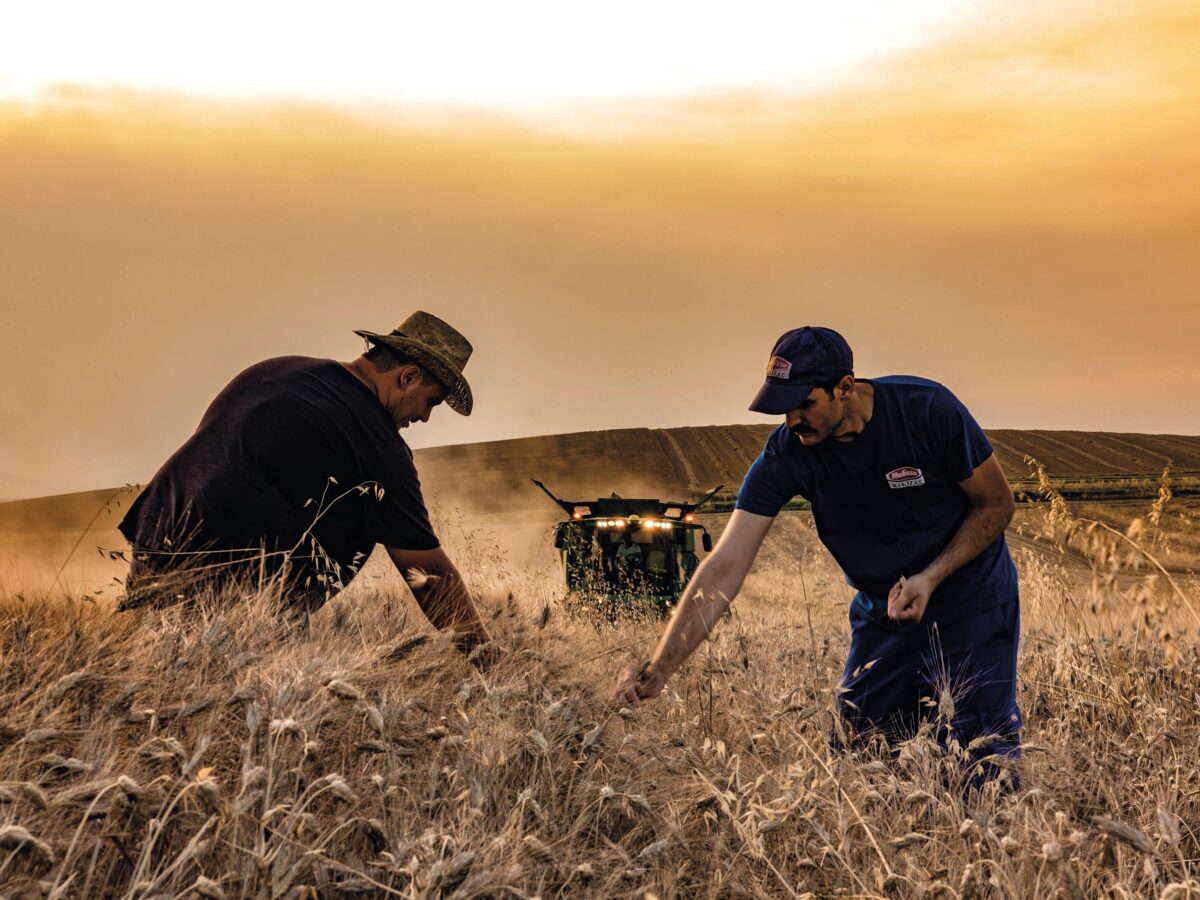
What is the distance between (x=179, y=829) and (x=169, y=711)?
1.24 ft

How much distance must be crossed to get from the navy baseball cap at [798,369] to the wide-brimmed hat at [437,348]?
1.48 m

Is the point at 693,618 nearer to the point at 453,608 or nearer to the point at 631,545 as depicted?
the point at 453,608

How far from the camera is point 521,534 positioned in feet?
→ 116

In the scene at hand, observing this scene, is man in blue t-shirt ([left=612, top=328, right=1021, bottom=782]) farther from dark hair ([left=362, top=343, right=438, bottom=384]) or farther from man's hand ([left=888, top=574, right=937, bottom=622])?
dark hair ([left=362, top=343, right=438, bottom=384])

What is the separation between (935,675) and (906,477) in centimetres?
86

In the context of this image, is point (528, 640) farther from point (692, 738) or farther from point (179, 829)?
point (179, 829)

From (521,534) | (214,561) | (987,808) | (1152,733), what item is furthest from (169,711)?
(521,534)

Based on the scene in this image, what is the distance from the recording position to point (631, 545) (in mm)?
13234

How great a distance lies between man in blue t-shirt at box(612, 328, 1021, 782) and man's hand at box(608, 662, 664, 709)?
0.33 metres

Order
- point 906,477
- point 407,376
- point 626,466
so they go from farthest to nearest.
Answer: point 626,466
point 407,376
point 906,477

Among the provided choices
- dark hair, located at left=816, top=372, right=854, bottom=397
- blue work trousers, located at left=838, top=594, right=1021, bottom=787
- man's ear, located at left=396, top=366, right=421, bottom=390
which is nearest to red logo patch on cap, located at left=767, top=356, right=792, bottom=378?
dark hair, located at left=816, top=372, right=854, bottom=397

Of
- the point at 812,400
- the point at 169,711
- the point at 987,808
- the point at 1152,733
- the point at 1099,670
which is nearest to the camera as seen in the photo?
the point at 169,711

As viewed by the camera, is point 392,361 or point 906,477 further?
point 392,361

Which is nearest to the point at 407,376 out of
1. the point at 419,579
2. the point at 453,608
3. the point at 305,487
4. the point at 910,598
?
the point at 305,487
